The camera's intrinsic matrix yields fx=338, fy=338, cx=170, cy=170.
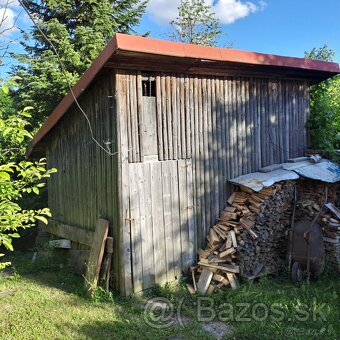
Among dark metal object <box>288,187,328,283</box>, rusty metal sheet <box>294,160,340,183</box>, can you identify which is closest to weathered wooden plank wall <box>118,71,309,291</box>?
rusty metal sheet <box>294,160,340,183</box>

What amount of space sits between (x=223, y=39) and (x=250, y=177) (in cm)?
1426

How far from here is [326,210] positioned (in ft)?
21.9

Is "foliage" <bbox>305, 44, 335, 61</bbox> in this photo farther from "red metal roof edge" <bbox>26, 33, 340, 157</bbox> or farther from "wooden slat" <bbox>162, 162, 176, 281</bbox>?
"wooden slat" <bbox>162, 162, 176, 281</bbox>

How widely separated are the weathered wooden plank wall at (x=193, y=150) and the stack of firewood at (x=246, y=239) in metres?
0.32

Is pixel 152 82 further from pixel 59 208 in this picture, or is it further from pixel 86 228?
pixel 59 208

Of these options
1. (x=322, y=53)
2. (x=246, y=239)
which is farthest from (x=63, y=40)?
(x=322, y=53)

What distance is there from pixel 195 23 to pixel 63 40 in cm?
1004

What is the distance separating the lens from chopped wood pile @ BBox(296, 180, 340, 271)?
6.43 m

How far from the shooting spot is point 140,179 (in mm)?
5582

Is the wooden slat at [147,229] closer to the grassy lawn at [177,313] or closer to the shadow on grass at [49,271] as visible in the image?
the grassy lawn at [177,313]

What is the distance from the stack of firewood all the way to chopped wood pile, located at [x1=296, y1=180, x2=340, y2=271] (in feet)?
1.30

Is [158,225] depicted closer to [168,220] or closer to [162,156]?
[168,220]

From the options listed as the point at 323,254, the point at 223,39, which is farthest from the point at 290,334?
the point at 223,39

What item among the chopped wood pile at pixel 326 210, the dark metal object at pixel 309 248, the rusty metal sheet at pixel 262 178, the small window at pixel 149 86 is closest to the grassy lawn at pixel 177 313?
the dark metal object at pixel 309 248
